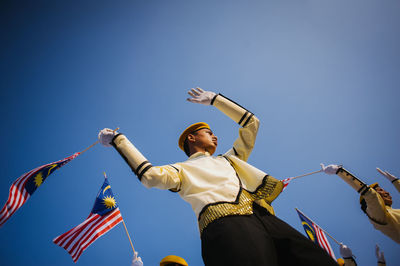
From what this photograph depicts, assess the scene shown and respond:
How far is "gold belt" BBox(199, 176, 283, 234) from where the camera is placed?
5.23 ft

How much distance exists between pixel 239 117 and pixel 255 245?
146 centimetres

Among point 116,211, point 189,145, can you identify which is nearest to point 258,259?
point 189,145

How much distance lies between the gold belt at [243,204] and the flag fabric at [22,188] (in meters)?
2.26

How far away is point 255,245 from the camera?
135 cm

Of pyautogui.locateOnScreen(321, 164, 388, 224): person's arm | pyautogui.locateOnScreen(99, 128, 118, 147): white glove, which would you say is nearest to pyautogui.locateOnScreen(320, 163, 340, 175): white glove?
pyautogui.locateOnScreen(321, 164, 388, 224): person's arm

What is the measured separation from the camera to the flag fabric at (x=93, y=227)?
3.34 meters

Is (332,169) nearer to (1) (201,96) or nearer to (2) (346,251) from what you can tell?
(2) (346,251)

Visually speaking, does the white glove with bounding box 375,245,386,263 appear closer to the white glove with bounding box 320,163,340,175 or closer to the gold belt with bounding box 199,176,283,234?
the white glove with bounding box 320,163,340,175

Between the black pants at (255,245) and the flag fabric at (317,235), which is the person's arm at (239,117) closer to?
the black pants at (255,245)

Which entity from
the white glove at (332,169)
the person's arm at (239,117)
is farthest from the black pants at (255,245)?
the white glove at (332,169)

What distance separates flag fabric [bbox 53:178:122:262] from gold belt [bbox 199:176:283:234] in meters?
2.61

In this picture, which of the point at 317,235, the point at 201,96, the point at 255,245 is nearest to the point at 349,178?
the point at 317,235

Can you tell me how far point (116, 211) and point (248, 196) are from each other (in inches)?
112

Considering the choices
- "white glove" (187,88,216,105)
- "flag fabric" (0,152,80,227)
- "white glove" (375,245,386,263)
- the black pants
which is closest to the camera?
the black pants
